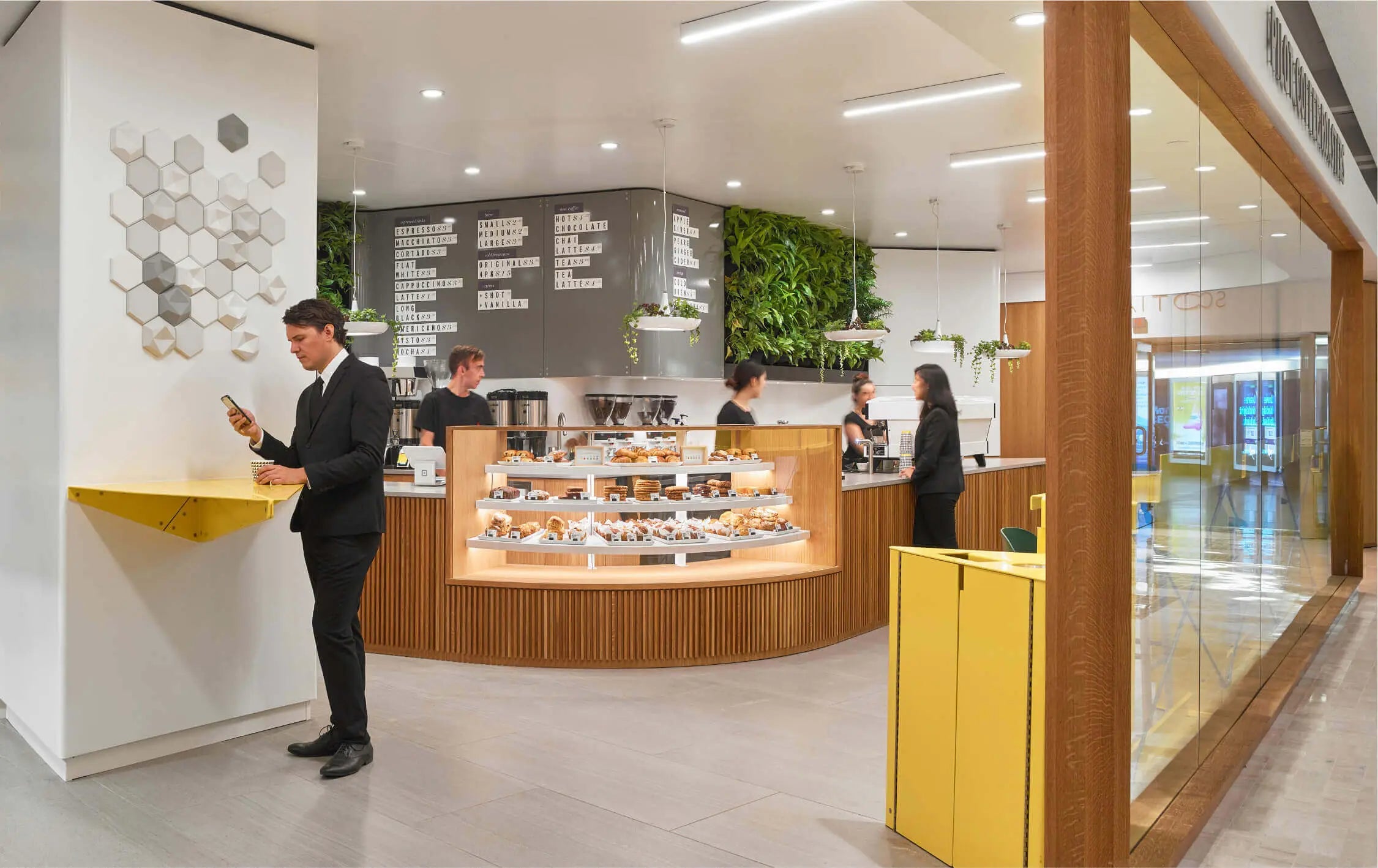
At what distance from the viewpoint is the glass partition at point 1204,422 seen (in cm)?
288

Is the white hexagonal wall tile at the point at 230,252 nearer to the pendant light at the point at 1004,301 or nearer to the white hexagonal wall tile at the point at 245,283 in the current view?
the white hexagonal wall tile at the point at 245,283

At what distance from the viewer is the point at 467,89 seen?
584 centimetres

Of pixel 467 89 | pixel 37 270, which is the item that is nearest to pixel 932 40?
pixel 467 89

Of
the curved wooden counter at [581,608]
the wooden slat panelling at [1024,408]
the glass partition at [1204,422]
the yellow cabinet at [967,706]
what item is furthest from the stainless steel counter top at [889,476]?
the wooden slat panelling at [1024,408]

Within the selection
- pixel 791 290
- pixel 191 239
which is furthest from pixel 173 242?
pixel 791 290

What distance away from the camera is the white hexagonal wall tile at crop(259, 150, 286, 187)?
4402mm

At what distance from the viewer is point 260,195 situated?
4.40 metres

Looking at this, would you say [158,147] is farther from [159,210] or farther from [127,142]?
[159,210]

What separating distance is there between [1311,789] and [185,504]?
4637mm

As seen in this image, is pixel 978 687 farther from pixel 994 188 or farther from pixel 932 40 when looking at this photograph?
pixel 994 188

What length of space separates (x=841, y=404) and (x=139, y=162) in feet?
27.0

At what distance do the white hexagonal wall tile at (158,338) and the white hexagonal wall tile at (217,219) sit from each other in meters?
0.50

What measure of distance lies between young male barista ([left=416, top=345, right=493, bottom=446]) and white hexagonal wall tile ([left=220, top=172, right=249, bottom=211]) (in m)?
1.83

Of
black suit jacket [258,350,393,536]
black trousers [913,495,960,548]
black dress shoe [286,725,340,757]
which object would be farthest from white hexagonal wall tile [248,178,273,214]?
black trousers [913,495,960,548]
